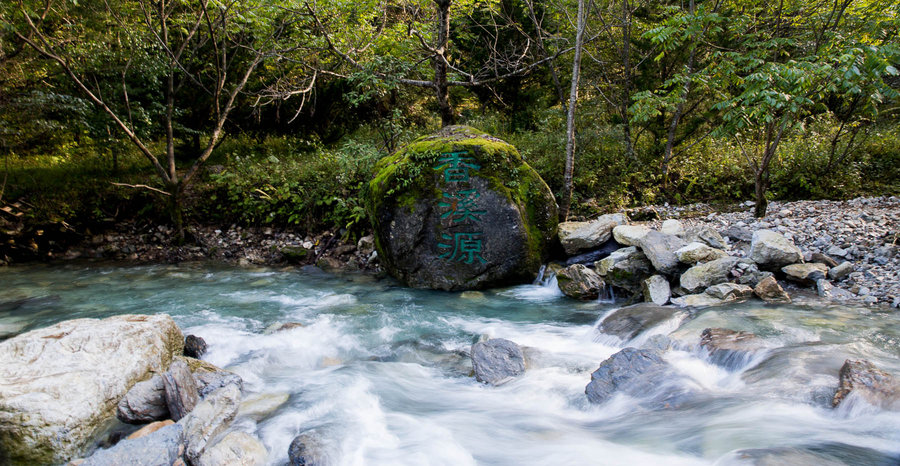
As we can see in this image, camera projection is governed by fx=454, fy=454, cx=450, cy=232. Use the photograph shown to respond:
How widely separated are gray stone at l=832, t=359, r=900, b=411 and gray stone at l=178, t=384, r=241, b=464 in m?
4.66

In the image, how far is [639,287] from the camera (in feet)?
→ 21.8

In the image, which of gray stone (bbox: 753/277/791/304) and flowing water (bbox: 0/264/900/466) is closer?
flowing water (bbox: 0/264/900/466)

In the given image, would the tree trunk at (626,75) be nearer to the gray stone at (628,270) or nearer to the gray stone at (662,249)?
the gray stone at (662,249)

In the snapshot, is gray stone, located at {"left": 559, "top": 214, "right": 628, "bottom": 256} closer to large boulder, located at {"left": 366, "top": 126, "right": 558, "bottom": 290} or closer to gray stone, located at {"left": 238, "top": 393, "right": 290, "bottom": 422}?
large boulder, located at {"left": 366, "top": 126, "right": 558, "bottom": 290}

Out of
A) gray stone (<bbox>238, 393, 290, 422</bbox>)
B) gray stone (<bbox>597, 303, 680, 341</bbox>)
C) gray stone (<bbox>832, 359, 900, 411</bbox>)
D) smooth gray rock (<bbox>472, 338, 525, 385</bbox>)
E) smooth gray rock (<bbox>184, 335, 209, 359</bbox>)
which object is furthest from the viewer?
gray stone (<bbox>597, 303, 680, 341</bbox>)

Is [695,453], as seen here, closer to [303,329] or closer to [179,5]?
[303,329]

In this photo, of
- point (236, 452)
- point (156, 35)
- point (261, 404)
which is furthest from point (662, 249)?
point (156, 35)

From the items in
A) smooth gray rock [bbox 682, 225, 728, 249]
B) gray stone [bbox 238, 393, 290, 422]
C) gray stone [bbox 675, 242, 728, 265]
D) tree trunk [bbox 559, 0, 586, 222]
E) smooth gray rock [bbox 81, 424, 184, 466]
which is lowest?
gray stone [bbox 238, 393, 290, 422]

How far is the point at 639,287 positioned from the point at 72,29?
12.0m

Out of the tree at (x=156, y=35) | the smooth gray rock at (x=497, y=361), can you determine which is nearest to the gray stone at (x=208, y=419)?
the smooth gray rock at (x=497, y=361)

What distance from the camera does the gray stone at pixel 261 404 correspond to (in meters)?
3.93

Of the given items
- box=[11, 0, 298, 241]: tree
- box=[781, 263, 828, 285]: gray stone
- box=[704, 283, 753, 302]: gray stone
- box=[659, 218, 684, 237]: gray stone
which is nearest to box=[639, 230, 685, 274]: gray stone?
box=[659, 218, 684, 237]: gray stone

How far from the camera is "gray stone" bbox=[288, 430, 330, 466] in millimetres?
3236

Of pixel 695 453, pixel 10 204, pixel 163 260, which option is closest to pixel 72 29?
pixel 10 204
